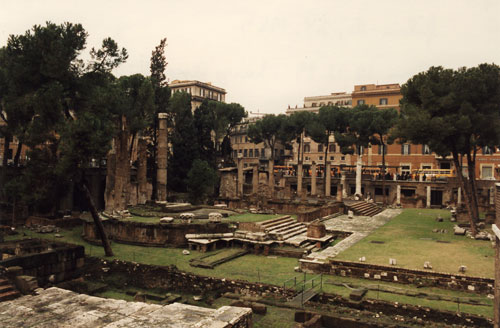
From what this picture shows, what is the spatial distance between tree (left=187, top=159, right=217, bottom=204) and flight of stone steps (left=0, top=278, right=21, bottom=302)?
23946mm

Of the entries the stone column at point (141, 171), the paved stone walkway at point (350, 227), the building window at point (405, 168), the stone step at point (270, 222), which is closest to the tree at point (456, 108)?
the paved stone walkway at point (350, 227)

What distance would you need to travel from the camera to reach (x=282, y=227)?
2441cm

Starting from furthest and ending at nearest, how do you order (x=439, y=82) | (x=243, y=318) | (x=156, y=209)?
(x=156, y=209)
(x=439, y=82)
(x=243, y=318)

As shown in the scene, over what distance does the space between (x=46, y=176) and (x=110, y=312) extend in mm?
14902

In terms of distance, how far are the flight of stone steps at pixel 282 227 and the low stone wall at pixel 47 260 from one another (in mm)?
9998

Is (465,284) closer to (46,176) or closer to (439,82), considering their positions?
Result: (439,82)

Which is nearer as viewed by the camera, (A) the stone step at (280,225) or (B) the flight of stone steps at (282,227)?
(B) the flight of stone steps at (282,227)

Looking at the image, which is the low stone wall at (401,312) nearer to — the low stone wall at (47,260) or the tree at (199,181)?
the low stone wall at (47,260)

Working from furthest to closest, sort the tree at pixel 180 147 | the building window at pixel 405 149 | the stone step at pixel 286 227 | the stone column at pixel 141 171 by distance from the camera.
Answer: the building window at pixel 405 149, the tree at pixel 180 147, the stone column at pixel 141 171, the stone step at pixel 286 227

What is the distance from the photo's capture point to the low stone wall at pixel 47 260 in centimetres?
1456

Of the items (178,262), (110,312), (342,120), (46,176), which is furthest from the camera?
(342,120)

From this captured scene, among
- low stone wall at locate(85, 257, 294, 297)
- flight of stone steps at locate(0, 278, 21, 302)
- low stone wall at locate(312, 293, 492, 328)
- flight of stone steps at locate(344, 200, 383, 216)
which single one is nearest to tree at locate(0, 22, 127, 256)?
low stone wall at locate(85, 257, 294, 297)

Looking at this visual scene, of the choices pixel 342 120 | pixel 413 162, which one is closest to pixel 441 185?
pixel 413 162

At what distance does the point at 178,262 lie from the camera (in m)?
18.2
